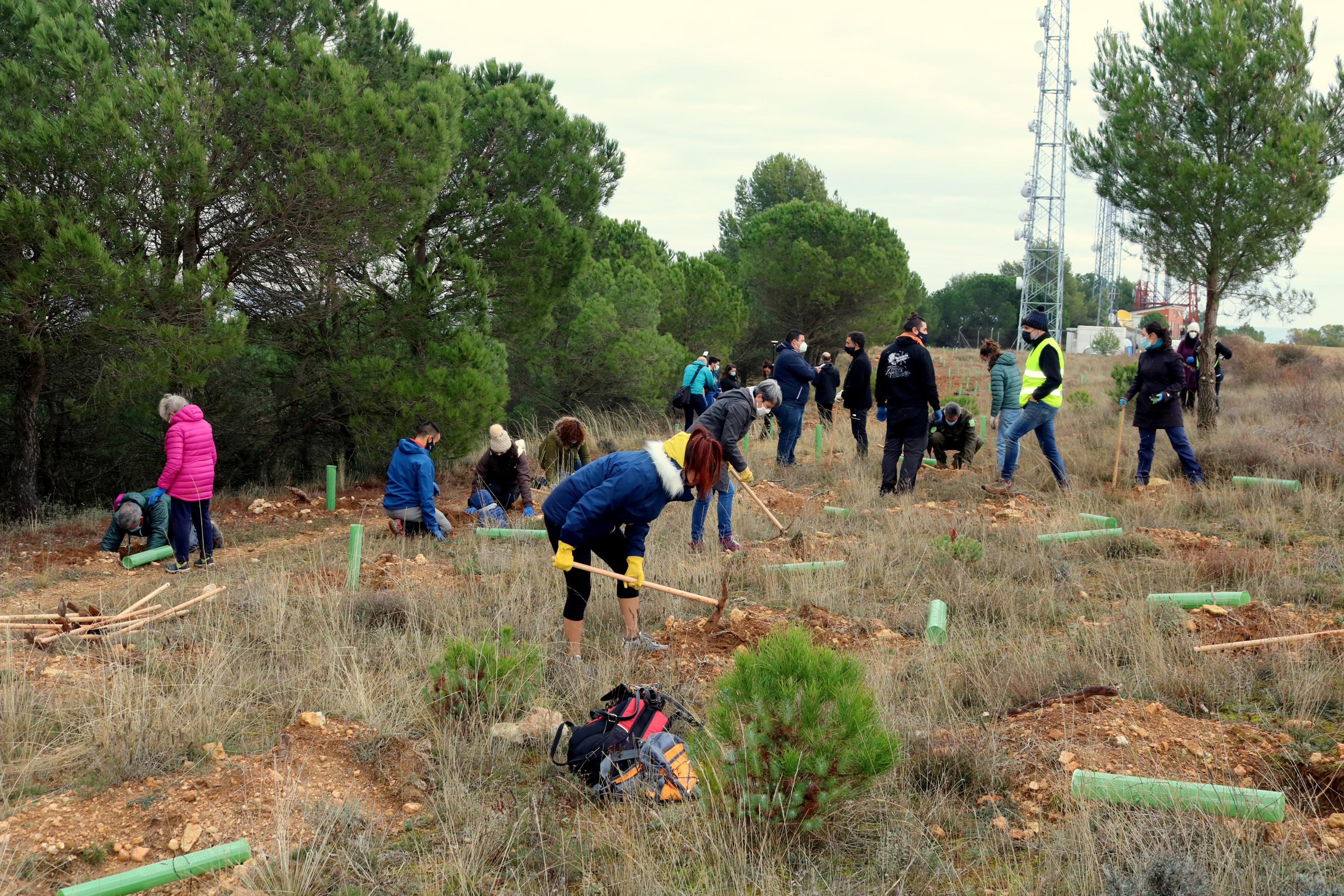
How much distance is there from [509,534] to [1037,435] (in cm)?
512

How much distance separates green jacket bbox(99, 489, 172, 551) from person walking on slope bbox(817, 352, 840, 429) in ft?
26.6

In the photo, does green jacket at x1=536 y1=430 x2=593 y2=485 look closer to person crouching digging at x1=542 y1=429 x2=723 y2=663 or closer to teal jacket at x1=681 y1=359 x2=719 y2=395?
teal jacket at x1=681 y1=359 x2=719 y2=395

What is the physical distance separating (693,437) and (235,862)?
2590mm

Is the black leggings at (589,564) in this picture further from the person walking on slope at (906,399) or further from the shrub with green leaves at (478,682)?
the person walking on slope at (906,399)

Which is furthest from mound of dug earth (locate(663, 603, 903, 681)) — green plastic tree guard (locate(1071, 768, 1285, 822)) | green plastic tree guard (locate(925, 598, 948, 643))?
green plastic tree guard (locate(1071, 768, 1285, 822))

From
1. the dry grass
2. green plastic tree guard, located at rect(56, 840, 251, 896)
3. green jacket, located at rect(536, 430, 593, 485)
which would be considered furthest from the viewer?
green jacket, located at rect(536, 430, 593, 485)

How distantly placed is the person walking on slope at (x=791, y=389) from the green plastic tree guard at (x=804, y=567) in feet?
13.9

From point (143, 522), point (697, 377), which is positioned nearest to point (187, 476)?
point (143, 522)

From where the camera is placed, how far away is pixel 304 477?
14.1 metres

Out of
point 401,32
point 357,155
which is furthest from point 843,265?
point 357,155

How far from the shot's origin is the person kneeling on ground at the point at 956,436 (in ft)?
36.0

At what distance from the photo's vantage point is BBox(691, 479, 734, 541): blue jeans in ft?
24.1

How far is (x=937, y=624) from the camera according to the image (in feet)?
16.9

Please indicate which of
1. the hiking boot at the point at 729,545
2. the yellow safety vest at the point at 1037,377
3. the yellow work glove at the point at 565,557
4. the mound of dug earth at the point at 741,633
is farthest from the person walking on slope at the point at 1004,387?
the yellow work glove at the point at 565,557
